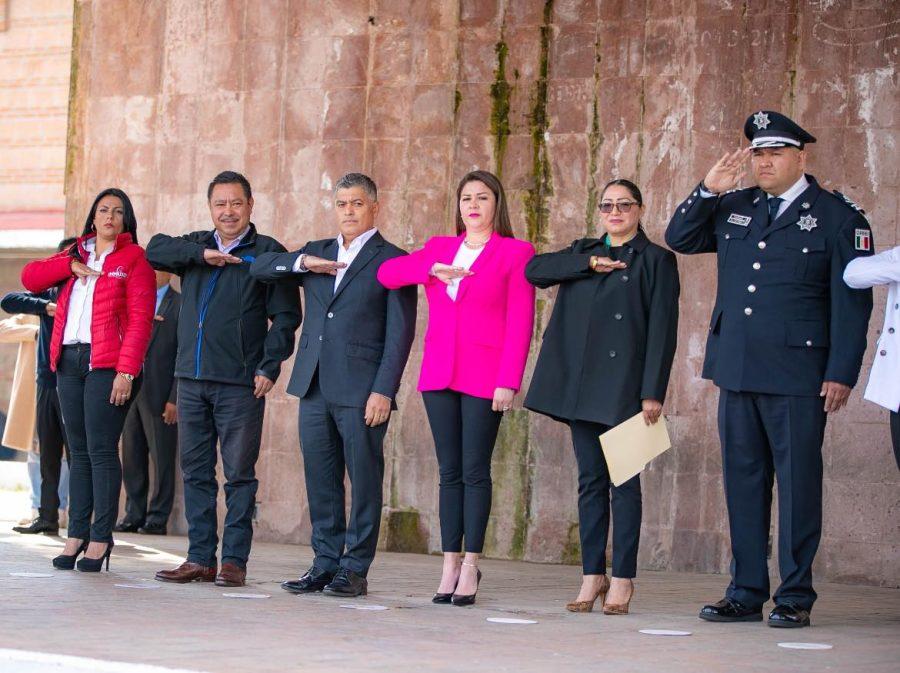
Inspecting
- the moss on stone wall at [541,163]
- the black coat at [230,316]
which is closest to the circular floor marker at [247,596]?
the black coat at [230,316]

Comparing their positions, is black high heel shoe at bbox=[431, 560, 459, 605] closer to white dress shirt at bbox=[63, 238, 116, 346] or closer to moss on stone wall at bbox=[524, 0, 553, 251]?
white dress shirt at bbox=[63, 238, 116, 346]

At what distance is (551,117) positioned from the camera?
29.4 feet

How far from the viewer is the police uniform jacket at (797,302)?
18.8 feet

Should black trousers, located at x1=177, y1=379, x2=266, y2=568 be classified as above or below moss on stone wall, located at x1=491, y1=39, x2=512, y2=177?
below

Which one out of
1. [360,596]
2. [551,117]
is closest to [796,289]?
[360,596]

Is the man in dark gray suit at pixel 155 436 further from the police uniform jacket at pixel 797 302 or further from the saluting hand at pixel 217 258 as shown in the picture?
the police uniform jacket at pixel 797 302

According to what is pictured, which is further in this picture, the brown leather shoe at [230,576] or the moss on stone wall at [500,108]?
the moss on stone wall at [500,108]

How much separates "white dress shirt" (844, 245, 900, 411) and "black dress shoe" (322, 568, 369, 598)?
87.4 inches

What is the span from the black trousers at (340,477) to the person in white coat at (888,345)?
2.08 meters

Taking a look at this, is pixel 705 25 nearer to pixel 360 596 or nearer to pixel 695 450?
pixel 695 450

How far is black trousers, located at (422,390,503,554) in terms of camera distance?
621cm

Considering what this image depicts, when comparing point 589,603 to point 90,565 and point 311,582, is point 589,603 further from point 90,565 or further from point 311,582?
point 90,565

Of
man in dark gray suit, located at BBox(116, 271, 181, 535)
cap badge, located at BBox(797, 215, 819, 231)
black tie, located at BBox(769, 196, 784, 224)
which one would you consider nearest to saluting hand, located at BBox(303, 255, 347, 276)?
black tie, located at BBox(769, 196, 784, 224)

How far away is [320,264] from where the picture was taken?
256 inches
